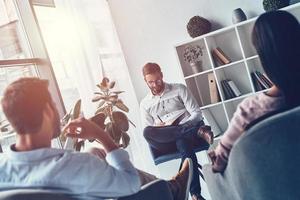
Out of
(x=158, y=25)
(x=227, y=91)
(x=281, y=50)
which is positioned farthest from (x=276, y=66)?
(x=158, y=25)

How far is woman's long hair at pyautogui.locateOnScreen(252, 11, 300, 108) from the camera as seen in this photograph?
1544mm

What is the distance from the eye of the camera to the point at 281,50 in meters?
1.56

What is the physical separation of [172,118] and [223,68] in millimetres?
1107

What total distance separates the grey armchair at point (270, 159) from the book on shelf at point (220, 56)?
3.02 metres

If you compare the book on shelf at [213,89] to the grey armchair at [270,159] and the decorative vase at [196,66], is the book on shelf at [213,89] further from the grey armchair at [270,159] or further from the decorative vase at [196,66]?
the grey armchair at [270,159]

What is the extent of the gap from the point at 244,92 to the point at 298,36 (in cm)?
310

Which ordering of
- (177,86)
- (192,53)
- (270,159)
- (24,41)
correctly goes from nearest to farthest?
1. (270,159)
2. (24,41)
3. (177,86)
4. (192,53)

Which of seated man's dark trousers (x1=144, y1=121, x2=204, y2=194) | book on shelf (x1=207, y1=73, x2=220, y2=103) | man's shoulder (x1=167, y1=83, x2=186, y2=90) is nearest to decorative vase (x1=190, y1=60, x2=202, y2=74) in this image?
book on shelf (x1=207, y1=73, x2=220, y2=103)

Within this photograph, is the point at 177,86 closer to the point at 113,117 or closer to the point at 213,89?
the point at 213,89

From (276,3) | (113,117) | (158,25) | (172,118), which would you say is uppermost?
(158,25)

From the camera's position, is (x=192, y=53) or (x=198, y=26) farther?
(x=192, y=53)

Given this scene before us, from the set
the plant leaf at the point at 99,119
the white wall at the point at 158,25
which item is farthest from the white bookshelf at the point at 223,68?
the plant leaf at the point at 99,119

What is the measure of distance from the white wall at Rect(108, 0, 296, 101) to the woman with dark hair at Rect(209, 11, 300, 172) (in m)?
3.05

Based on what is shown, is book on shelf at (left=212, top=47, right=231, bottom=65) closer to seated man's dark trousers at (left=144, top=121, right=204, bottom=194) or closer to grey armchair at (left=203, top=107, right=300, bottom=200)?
seated man's dark trousers at (left=144, top=121, right=204, bottom=194)
